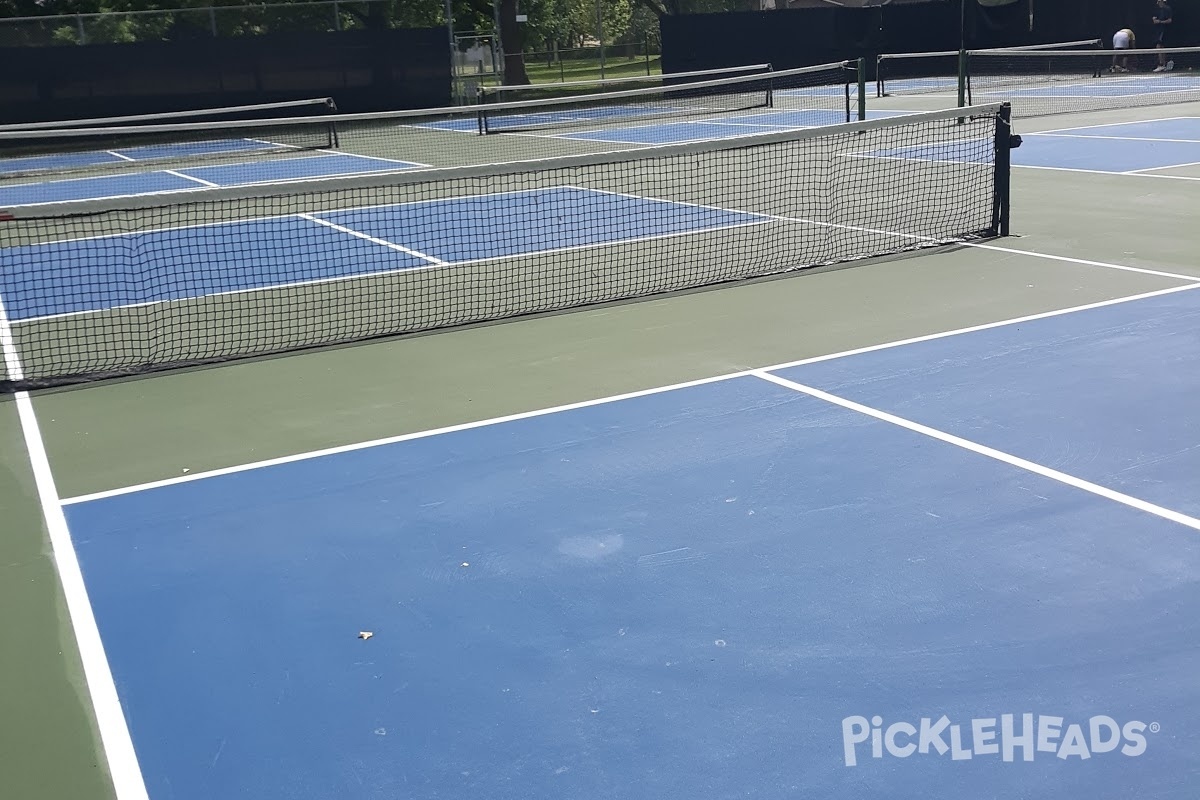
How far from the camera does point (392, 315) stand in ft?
31.0

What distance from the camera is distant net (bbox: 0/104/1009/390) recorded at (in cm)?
901

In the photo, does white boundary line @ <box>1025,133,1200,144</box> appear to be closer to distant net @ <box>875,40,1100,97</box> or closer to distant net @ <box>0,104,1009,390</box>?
distant net @ <box>0,104,1009,390</box>

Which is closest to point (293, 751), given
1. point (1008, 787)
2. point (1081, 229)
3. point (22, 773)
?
point (22, 773)

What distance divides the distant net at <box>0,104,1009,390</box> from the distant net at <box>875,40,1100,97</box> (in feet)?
49.3

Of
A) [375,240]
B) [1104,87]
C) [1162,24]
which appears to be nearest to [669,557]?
[375,240]

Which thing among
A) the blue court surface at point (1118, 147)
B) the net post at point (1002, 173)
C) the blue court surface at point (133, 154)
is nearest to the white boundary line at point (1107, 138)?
the blue court surface at point (1118, 147)

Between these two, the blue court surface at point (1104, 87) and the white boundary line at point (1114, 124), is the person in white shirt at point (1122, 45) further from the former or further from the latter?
the white boundary line at point (1114, 124)

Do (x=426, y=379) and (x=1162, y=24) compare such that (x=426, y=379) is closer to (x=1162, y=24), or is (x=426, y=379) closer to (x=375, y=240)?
(x=375, y=240)

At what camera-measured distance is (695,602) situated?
4602mm

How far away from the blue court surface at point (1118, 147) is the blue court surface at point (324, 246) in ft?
18.2

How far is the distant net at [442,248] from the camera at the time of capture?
9.01 meters

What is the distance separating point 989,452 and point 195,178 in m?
16.9

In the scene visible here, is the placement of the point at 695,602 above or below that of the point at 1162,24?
below

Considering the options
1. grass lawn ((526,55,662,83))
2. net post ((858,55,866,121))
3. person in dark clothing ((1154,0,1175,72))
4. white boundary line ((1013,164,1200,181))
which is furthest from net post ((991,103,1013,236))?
grass lawn ((526,55,662,83))
